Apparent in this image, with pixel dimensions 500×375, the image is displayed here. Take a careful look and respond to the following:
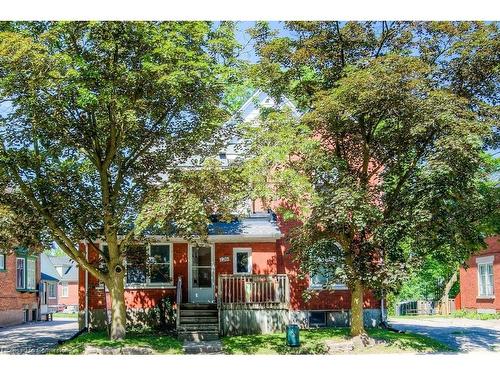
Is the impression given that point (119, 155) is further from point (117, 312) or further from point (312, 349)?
point (312, 349)

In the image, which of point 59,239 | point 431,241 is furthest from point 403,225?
point 59,239

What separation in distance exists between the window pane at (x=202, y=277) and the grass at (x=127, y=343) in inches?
73.7

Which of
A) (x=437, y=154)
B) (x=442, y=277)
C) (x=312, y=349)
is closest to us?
(x=437, y=154)

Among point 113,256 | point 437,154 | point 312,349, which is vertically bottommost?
point 312,349

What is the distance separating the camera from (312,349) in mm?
11570

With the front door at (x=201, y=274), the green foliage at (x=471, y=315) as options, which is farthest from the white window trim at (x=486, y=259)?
the front door at (x=201, y=274)

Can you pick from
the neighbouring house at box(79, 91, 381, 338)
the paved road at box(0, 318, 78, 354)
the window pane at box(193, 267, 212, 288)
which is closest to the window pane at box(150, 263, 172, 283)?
the neighbouring house at box(79, 91, 381, 338)

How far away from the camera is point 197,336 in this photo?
42.6 ft

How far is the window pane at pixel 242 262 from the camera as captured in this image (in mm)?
14844

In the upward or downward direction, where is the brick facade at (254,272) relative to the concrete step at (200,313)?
Answer: upward

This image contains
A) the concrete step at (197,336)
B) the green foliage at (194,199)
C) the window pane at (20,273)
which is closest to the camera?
the green foliage at (194,199)

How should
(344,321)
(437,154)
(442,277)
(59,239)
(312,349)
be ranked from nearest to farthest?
(437,154) → (312,349) → (59,239) → (344,321) → (442,277)

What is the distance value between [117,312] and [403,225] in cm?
615

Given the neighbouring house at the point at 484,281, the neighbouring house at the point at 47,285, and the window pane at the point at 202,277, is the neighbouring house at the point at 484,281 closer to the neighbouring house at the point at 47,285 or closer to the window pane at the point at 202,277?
the window pane at the point at 202,277
